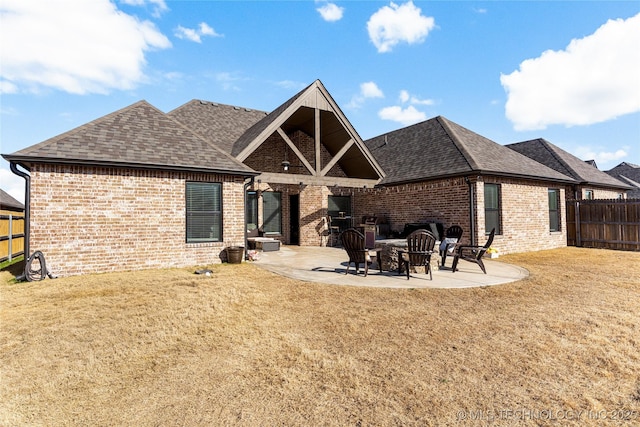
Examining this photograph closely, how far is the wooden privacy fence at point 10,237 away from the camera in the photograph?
11.1 m

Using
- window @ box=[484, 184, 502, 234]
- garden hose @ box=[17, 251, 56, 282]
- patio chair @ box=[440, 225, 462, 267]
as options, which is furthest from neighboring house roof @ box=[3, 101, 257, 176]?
window @ box=[484, 184, 502, 234]

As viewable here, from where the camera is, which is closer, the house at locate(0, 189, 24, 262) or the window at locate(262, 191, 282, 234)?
the house at locate(0, 189, 24, 262)

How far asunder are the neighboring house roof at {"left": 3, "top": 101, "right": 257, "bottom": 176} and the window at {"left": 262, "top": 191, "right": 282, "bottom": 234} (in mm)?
5389

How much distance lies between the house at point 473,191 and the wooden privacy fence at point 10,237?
1499 centimetres

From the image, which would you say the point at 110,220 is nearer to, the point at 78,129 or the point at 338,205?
the point at 78,129

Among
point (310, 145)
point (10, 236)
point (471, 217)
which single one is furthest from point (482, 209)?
point (10, 236)

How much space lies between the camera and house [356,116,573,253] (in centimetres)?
1136

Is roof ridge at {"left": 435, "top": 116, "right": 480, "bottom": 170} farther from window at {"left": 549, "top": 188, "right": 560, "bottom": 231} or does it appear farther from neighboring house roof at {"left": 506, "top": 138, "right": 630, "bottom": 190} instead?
neighboring house roof at {"left": 506, "top": 138, "right": 630, "bottom": 190}

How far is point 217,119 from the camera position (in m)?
17.0

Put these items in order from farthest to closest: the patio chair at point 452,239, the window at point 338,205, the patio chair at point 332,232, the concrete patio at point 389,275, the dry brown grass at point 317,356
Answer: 1. the window at point 338,205
2. the patio chair at point 332,232
3. the patio chair at point 452,239
4. the concrete patio at point 389,275
5. the dry brown grass at point 317,356

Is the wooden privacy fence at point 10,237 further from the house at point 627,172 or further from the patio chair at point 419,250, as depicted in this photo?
the house at point 627,172

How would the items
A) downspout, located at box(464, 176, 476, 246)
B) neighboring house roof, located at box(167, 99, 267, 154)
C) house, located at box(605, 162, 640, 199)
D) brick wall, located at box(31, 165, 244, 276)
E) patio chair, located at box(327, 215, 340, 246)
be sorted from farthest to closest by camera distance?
1. house, located at box(605, 162, 640, 199)
2. patio chair, located at box(327, 215, 340, 246)
3. neighboring house roof, located at box(167, 99, 267, 154)
4. downspout, located at box(464, 176, 476, 246)
5. brick wall, located at box(31, 165, 244, 276)

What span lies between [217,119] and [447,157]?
12084mm

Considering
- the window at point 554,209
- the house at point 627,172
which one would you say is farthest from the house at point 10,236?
the house at point 627,172
